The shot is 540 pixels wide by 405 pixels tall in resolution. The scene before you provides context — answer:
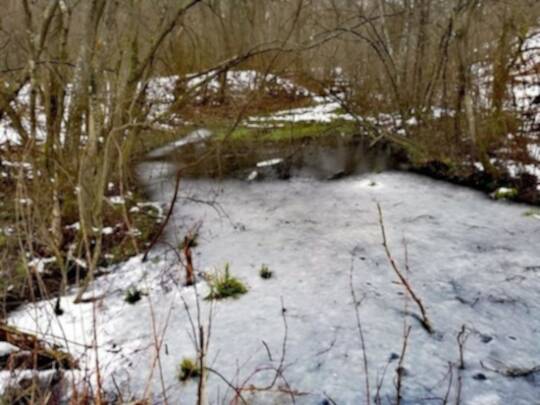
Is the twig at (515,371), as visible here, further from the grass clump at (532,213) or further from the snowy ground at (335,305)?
the grass clump at (532,213)

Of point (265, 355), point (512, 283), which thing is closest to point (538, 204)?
point (512, 283)

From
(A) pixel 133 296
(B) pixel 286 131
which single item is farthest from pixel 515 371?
(B) pixel 286 131

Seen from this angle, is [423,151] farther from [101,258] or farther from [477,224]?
[101,258]

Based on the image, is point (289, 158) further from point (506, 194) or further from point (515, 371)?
point (515, 371)

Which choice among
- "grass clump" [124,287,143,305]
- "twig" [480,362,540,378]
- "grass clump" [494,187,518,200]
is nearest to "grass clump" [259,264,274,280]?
"grass clump" [124,287,143,305]

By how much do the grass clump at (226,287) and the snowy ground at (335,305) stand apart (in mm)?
96

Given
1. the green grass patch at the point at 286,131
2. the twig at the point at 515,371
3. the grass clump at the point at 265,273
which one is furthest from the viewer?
the green grass patch at the point at 286,131

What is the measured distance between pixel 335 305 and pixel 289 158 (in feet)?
20.4

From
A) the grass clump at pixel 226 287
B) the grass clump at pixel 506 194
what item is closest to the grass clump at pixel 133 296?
the grass clump at pixel 226 287

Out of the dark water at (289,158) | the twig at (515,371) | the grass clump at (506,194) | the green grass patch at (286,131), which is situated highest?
the green grass patch at (286,131)

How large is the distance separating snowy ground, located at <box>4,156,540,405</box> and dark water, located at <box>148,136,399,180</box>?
7.13 feet

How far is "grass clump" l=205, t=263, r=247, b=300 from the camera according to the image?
429 centimetres

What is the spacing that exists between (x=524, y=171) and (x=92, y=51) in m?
6.23

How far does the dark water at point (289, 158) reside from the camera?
29.7 feet
